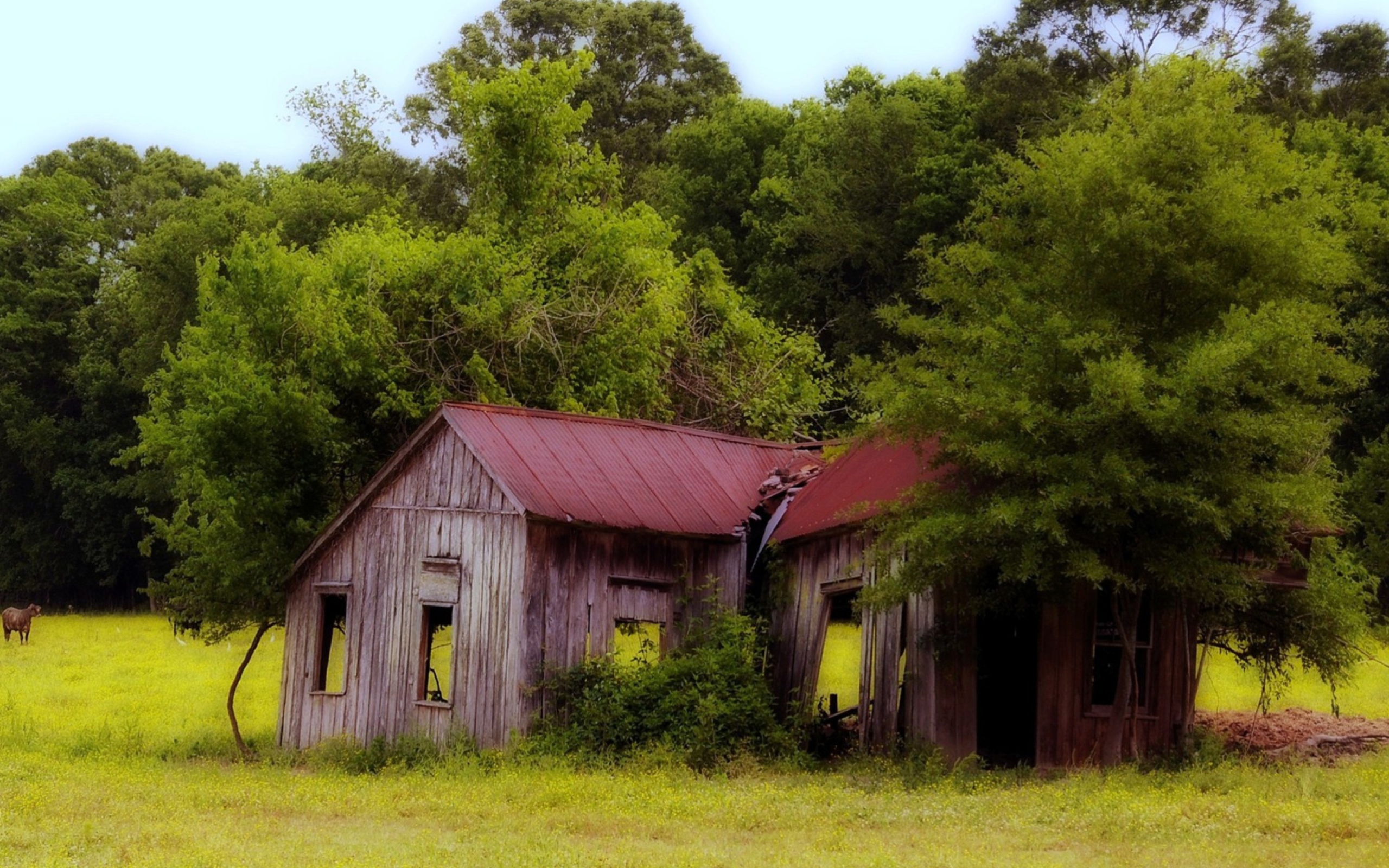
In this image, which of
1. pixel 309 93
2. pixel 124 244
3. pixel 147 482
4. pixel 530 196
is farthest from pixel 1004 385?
pixel 124 244

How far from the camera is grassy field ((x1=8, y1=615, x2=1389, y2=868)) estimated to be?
1191cm

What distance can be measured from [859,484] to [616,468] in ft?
12.0

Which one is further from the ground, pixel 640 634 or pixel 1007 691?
pixel 640 634

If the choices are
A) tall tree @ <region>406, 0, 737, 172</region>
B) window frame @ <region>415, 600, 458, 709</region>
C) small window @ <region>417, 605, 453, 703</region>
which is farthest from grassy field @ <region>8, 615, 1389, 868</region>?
tall tree @ <region>406, 0, 737, 172</region>

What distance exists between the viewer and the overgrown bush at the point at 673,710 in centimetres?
1897

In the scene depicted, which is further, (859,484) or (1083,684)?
(859,484)

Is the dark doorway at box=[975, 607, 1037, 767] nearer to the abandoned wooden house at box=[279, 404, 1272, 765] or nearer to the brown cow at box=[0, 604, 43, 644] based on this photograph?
the abandoned wooden house at box=[279, 404, 1272, 765]

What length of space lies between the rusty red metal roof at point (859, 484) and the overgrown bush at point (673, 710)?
6.11 ft

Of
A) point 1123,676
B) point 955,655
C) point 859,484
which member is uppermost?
point 859,484

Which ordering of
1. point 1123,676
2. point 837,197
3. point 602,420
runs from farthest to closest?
point 837,197 < point 602,420 < point 1123,676

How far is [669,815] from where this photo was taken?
14398 millimetres

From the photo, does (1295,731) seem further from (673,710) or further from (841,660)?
(841,660)

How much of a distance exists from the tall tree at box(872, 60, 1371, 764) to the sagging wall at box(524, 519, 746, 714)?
4.88 m

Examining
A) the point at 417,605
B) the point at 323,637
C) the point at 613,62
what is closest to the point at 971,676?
the point at 417,605
